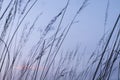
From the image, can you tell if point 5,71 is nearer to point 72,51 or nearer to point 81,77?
point 81,77

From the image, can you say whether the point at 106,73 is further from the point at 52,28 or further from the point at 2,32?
the point at 2,32

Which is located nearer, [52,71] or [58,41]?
[58,41]

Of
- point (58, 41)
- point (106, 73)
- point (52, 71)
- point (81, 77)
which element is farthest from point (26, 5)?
point (52, 71)

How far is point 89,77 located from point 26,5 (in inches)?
65.6

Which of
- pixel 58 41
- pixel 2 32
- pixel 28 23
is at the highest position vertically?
pixel 28 23

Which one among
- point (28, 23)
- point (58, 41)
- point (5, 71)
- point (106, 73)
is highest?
point (28, 23)

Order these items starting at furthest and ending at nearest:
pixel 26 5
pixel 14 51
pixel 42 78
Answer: pixel 42 78 < pixel 14 51 < pixel 26 5

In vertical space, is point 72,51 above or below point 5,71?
above

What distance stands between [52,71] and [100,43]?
3.71 feet

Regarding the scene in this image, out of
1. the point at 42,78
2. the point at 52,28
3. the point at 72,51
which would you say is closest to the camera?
the point at 52,28

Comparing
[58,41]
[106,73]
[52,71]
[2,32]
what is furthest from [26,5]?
[52,71]

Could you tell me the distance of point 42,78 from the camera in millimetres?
2578

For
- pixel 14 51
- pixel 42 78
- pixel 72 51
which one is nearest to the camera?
pixel 14 51

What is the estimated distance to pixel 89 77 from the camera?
3174 millimetres
